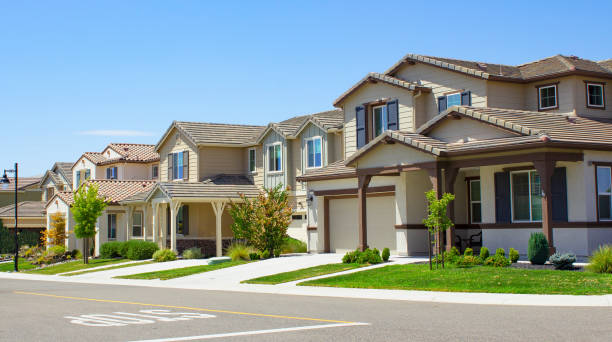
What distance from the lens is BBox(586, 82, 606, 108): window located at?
90.4ft

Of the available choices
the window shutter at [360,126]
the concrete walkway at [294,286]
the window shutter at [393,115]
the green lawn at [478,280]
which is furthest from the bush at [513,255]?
the window shutter at [360,126]

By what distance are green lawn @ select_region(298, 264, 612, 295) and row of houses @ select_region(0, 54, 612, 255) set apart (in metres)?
2.74

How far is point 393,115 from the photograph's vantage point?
31.1 metres

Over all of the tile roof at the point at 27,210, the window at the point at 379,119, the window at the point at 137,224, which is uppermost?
the window at the point at 379,119

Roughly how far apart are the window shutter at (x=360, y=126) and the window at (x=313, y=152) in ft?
14.5

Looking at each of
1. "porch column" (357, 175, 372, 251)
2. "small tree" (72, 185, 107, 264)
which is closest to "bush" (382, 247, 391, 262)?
"porch column" (357, 175, 372, 251)

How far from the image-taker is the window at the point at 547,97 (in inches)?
1102

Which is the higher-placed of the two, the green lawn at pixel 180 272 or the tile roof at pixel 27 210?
the tile roof at pixel 27 210

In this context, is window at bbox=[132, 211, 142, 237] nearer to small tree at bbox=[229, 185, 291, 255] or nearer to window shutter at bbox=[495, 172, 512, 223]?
small tree at bbox=[229, 185, 291, 255]

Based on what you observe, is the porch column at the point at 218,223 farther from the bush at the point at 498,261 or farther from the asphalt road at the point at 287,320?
the asphalt road at the point at 287,320

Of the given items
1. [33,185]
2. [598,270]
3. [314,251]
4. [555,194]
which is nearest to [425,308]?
[598,270]

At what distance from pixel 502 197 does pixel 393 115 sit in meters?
7.31

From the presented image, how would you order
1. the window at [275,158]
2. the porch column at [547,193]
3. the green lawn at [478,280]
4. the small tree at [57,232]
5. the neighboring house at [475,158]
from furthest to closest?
the small tree at [57,232] → the window at [275,158] → the neighboring house at [475,158] → the porch column at [547,193] → the green lawn at [478,280]

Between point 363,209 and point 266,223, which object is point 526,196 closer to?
point 363,209
